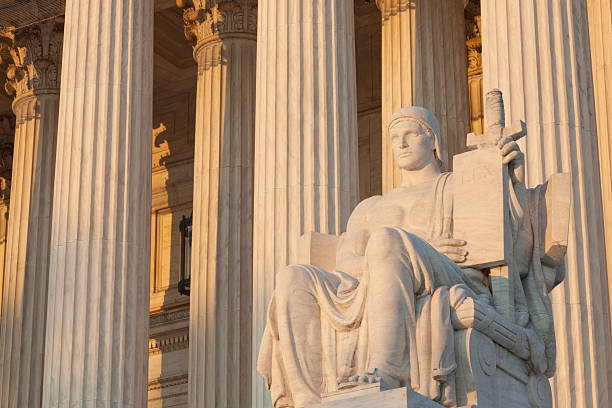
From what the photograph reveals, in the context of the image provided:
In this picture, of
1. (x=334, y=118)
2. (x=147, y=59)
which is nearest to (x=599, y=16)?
(x=334, y=118)

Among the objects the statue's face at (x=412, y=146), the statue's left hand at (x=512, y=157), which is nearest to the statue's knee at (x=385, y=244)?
the statue's left hand at (x=512, y=157)

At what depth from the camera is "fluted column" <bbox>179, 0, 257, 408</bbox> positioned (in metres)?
34.7

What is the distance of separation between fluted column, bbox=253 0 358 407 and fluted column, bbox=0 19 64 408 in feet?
49.9

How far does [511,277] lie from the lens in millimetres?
14594

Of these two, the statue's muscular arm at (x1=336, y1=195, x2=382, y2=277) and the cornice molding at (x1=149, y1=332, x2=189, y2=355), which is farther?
the cornice molding at (x1=149, y1=332, x2=189, y2=355)

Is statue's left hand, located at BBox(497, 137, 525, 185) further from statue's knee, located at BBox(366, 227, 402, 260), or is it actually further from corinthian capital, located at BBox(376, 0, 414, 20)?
corinthian capital, located at BBox(376, 0, 414, 20)

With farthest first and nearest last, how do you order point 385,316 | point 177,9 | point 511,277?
point 177,9 < point 511,277 < point 385,316

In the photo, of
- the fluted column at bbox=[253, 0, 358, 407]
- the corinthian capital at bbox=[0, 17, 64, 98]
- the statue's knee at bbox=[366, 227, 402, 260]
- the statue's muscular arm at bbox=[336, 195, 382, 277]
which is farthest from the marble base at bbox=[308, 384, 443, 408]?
the corinthian capital at bbox=[0, 17, 64, 98]

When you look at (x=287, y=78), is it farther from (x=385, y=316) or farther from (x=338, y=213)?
(x=385, y=316)

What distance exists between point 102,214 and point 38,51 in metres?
14.6

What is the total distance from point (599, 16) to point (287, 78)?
Result: 8329 millimetres

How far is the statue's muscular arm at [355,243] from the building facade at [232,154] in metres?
6.35

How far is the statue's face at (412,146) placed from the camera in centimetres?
1611

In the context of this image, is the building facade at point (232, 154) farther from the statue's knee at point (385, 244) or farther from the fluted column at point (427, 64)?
the statue's knee at point (385, 244)
